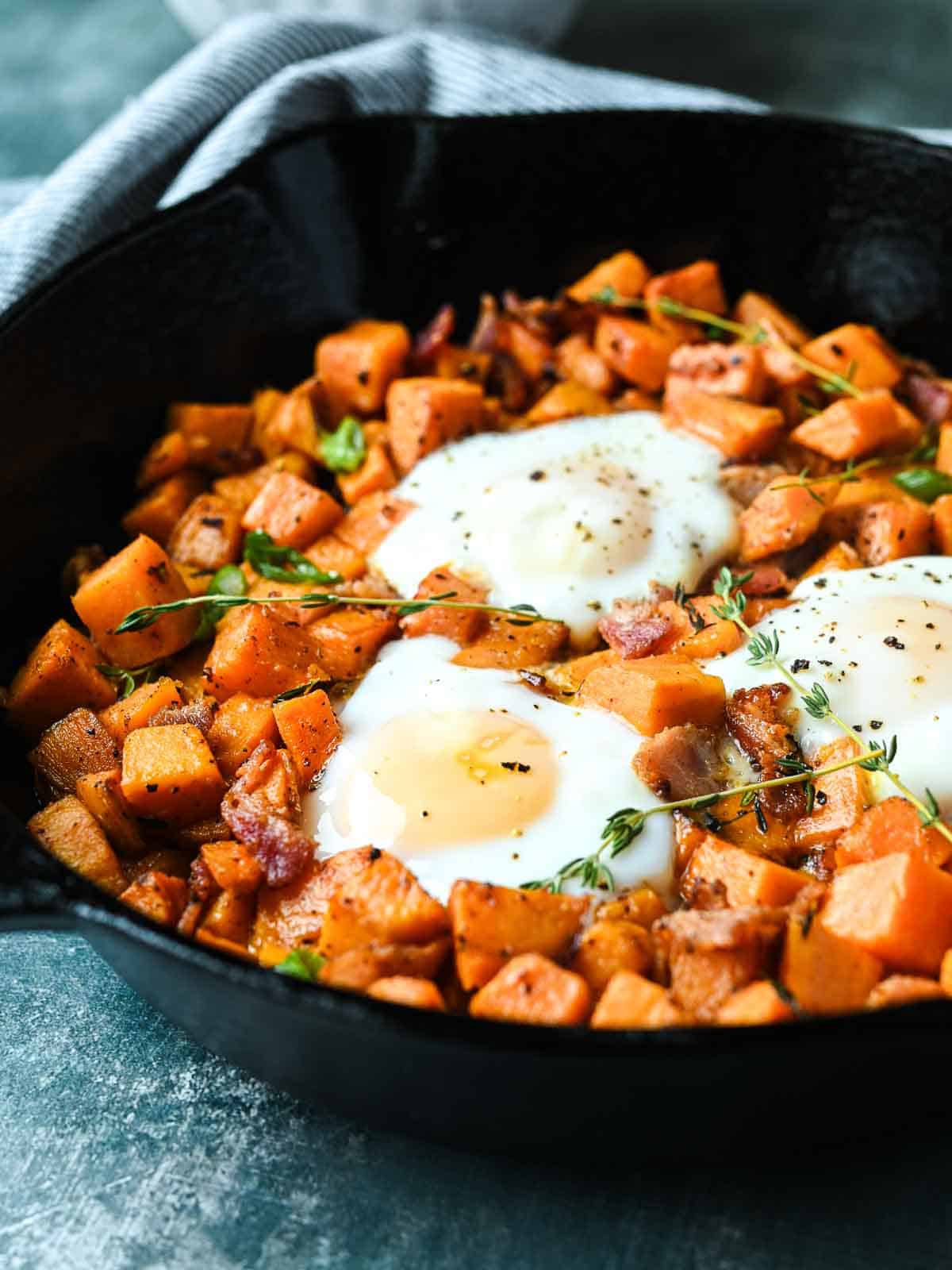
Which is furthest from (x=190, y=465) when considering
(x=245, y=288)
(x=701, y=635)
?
(x=701, y=635)

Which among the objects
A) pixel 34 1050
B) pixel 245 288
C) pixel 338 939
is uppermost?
pixel 245 288

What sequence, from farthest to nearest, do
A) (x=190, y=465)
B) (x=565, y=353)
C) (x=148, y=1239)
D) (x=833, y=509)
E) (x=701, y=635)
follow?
(x=565, y=353), (x=190, y=465), (x=833, y=509), (x=701, y=635), (x=148, y=1239)

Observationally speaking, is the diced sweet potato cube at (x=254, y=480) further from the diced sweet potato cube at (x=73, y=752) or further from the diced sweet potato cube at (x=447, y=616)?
the diced sweet potato cube at (x=73, y=752)

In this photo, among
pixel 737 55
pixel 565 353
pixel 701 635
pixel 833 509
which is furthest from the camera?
pixel 737 55

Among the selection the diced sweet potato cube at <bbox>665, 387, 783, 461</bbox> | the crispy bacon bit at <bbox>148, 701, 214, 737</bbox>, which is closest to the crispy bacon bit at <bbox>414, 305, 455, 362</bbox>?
the diced sweet potato cube at <bbox>665, 387, 783, 461</bbox>

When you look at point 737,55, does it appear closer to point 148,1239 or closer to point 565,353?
point 565,353

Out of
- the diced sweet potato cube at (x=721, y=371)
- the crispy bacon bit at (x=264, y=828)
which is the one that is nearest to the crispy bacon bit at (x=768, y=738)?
the crispy bacon bit at (x=264, y=828)

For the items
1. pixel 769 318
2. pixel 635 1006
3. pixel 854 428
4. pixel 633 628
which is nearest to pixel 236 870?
pixel 635 1006
